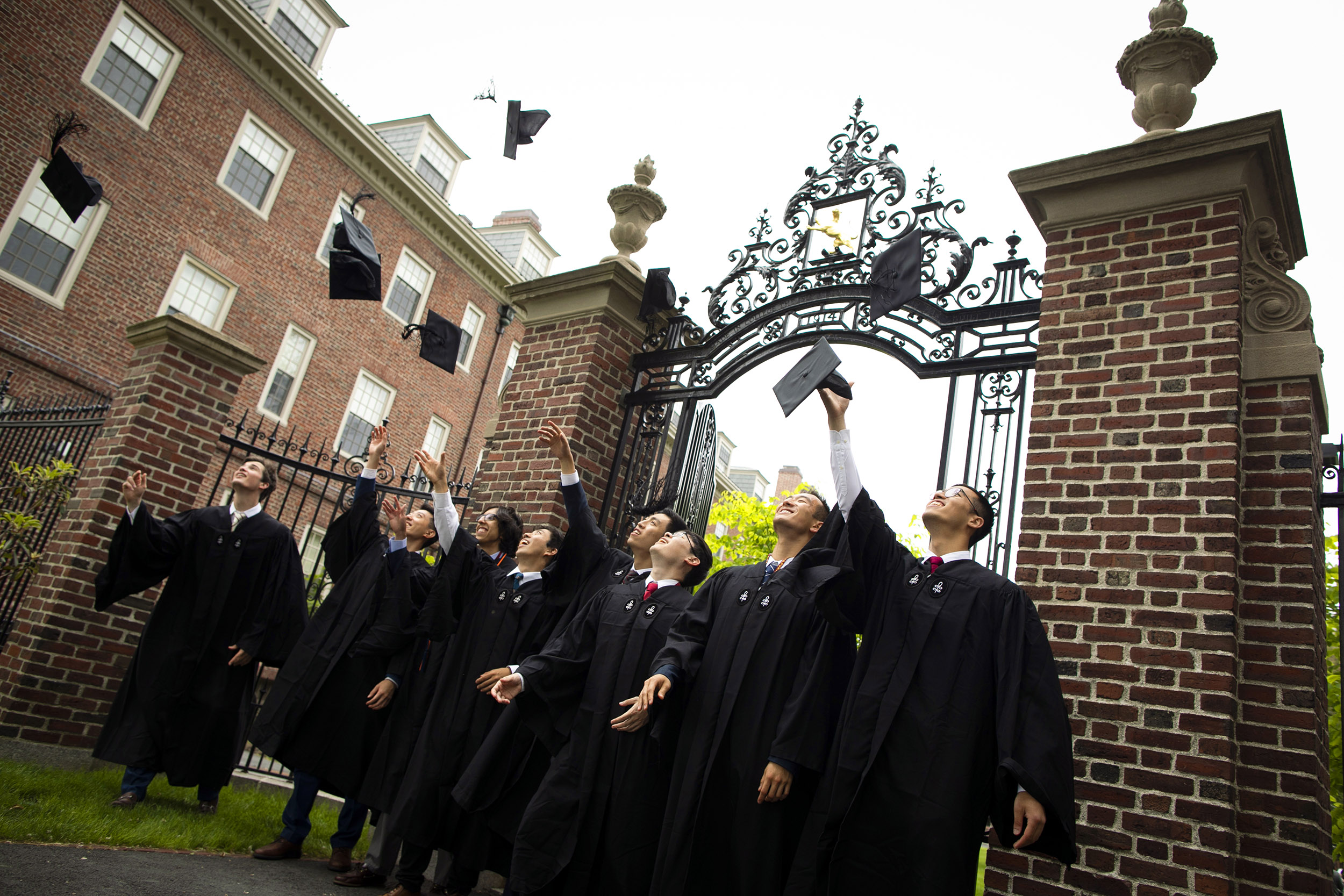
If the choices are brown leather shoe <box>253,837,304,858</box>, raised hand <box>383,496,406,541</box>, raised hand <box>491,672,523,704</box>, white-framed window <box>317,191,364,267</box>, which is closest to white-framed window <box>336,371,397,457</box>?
white-framed window <box>317,191,364,267</box>

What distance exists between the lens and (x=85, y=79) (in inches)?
529

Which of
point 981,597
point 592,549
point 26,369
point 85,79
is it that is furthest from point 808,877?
point 85,79

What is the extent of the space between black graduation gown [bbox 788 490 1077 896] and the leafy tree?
589 centimetres

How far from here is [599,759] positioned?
3.62 meters

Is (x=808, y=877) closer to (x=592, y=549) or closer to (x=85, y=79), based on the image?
(x=592, y=549)

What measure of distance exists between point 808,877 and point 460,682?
7.08 ft

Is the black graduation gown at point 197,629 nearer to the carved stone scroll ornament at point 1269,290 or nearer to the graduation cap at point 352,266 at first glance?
the graduation cap at point 352,266

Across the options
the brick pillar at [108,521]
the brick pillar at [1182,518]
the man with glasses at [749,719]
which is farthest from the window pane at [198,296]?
the brick pillar at [1182,518]

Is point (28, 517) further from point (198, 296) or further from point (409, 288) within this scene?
point (409, 288)

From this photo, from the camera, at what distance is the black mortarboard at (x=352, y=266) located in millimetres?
6129

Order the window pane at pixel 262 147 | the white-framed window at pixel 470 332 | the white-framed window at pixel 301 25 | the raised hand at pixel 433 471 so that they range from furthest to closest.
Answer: the white-framed window at pixel 470 332
the white-framed window at pixel 301 25
the window pane at pixel 262 147
the raised hand at pixel 433 471

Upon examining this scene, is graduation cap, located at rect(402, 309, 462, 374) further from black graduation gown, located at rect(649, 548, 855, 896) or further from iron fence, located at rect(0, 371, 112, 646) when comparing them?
black graduation gown, located at rect(649, 548, 855, 896)

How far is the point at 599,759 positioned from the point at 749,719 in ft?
2.28

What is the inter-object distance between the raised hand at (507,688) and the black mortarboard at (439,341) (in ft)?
11.0
